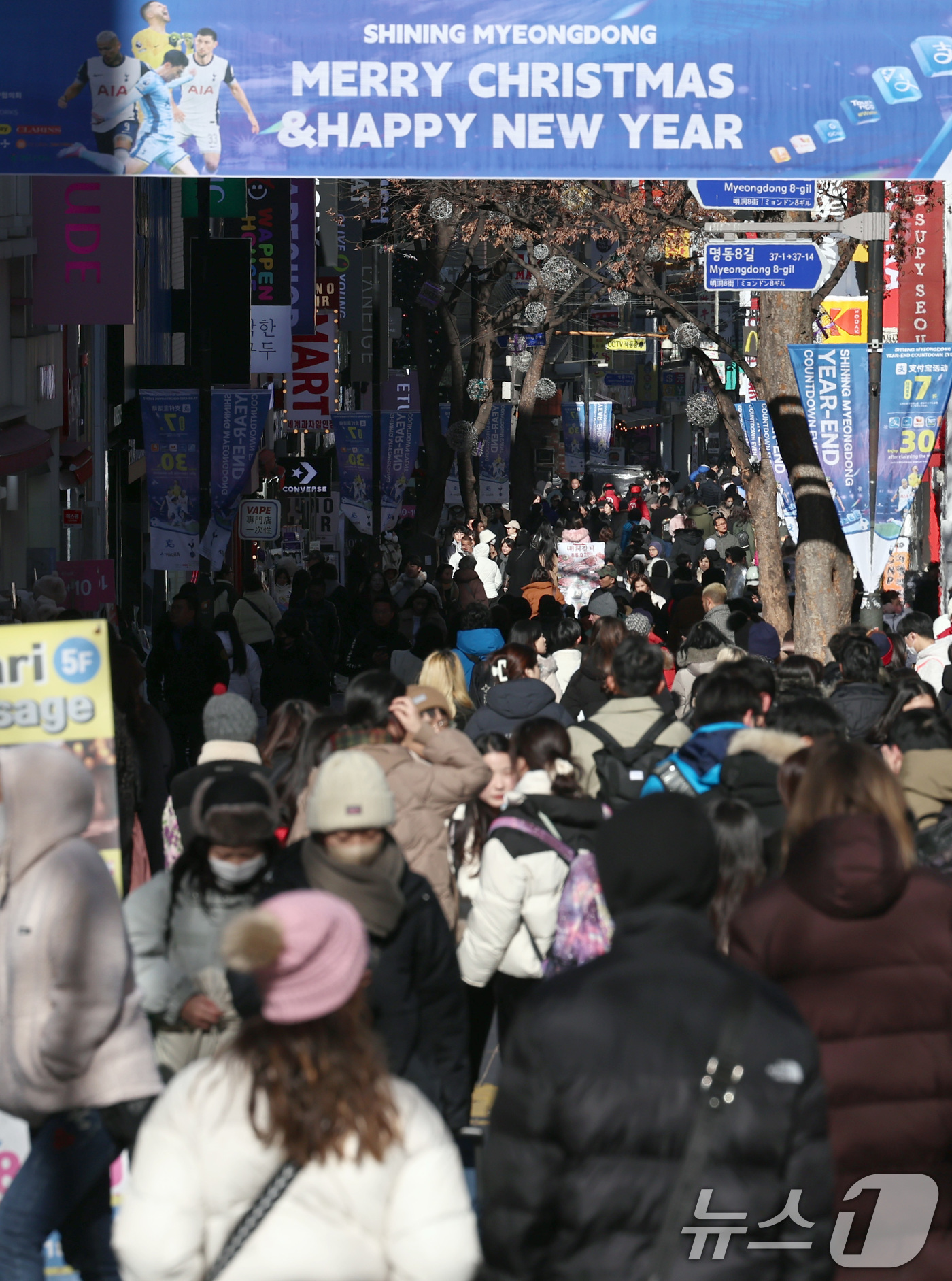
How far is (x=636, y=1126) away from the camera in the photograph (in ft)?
10.4

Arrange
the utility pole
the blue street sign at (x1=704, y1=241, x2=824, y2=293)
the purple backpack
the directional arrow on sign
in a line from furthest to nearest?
the directional arrow on sign, the utility pole, the blue street sign at (x1=704, y1=241, x2=824, y2=293), the purple backpack

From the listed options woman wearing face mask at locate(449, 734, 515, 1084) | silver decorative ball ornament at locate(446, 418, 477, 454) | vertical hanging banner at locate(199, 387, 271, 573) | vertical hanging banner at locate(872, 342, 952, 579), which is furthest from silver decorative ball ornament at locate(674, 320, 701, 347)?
woman wearing face mask at locate(449, 734, 515, 1084)

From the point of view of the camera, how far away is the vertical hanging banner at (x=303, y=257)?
29.8 metres

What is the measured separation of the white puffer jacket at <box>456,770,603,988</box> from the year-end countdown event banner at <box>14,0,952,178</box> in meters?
6.12

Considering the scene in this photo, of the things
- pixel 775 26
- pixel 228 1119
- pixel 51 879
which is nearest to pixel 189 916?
pixel 51 879

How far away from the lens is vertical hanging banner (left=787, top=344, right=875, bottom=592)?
45.4 feet

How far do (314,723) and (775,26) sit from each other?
693cm

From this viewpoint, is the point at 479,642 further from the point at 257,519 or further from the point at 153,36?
the point at 257,519

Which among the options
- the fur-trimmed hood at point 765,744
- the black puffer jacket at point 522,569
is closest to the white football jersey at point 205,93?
the fur-trimmed hood at point 765,744

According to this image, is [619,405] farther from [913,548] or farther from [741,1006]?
[741,1006]

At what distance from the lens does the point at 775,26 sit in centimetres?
1184

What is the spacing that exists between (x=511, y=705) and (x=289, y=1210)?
18.7 ft

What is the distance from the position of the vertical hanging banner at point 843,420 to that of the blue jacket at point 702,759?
7.41 meters

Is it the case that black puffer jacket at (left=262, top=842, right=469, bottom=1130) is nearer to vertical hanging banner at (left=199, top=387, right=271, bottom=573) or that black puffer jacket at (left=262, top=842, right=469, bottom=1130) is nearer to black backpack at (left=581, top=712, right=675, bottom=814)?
black backpack at (left=581, top=712, right=675, bottom=814)
